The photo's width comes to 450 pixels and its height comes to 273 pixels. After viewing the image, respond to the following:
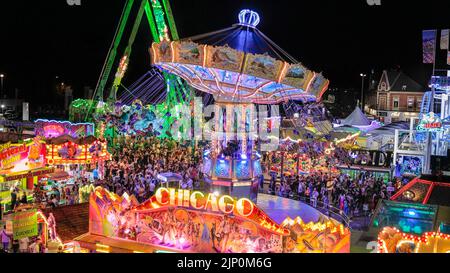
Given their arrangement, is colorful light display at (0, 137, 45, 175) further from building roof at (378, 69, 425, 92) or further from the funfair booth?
building roof at (378, 69, 425, 92)

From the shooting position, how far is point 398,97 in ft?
173

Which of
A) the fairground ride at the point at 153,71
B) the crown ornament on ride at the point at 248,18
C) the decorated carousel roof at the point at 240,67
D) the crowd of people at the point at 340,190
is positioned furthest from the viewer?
the fairground ride at the point at 153,71

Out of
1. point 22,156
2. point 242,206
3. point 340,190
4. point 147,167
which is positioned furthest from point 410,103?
point 242,206

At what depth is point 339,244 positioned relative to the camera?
39.0 ft

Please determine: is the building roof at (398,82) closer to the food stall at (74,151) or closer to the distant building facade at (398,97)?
the distant building facade at (398,97)

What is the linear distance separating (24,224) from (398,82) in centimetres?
4720

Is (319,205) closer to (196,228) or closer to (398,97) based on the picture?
(196,228)

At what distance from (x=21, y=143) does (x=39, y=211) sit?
5795 mm

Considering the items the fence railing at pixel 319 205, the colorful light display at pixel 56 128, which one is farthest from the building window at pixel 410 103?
the colorful light display at pixel 56 128

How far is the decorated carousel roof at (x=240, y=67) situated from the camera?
48.3 ft

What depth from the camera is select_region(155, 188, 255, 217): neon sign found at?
41.1 ft

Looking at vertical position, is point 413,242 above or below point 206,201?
below
